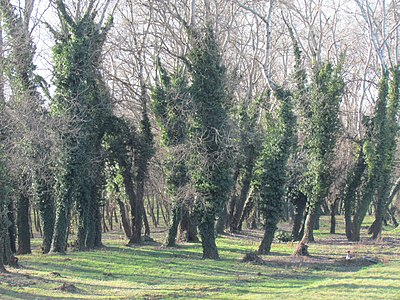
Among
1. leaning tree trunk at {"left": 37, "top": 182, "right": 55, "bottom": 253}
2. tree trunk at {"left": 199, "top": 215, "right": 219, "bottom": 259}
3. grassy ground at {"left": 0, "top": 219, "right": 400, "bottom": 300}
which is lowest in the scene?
grassy ground at {"left": 0, "top": 219, "right": 400, "bottom": 300}

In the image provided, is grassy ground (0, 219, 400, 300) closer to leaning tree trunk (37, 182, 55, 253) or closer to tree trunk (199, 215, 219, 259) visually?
tree trunk (199, 215, 219, 259)

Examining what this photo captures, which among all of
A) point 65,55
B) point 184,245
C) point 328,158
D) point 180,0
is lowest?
point 184,245

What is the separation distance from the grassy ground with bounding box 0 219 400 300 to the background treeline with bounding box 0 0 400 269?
1.61 metres

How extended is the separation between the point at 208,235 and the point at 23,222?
8.82 meters

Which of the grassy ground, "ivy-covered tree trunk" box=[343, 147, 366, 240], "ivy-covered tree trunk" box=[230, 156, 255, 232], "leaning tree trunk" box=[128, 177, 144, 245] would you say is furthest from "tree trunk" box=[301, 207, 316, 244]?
"leaning tree trunk" box=[128, 177, 144, 245]

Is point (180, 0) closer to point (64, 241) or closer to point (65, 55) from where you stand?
point (65, 55)

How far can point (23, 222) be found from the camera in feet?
88.4

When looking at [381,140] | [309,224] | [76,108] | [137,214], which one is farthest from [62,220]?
[381,140]

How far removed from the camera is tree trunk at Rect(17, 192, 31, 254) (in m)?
26.8

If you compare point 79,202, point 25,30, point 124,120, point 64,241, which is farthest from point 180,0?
point 64,241

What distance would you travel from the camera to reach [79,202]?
90.1 feet

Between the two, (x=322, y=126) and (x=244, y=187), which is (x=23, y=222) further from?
(x=322, y=126)

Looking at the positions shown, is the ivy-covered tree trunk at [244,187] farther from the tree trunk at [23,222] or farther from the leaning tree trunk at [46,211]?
the tree trunk at [23,222]

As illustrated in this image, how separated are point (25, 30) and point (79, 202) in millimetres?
8384
